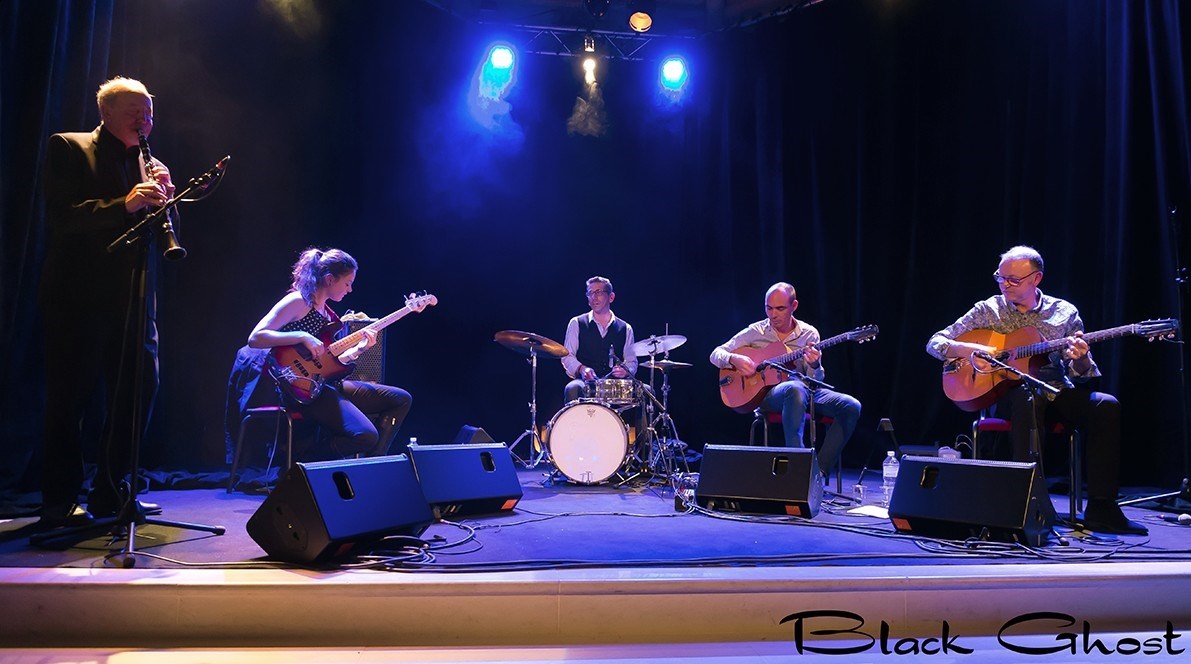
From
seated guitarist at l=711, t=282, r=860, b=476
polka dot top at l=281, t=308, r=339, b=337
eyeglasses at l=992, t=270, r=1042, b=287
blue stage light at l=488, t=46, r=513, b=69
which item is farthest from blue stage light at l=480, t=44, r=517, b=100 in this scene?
eyeglasses at l=992, t=270, r=1042, b=287

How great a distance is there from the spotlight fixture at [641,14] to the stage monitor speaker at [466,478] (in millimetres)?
3938

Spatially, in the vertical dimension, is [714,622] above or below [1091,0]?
below

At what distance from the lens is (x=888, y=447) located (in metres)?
6.74

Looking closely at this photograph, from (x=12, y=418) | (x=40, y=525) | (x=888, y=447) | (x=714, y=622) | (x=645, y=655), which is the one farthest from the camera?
(x=888, y=447)

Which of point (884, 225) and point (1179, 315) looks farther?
point (884, 225)

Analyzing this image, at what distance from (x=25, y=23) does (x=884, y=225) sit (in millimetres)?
5864

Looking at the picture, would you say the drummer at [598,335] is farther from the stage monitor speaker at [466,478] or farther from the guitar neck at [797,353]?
the stage monitor speaker at [466,478]


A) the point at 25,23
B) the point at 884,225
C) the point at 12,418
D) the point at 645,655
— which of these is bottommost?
the point at 645,655

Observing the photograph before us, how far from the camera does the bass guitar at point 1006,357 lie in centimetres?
399

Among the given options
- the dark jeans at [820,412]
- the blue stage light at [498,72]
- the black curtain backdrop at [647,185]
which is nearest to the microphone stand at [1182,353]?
the black curtain backdrop at [647,185]

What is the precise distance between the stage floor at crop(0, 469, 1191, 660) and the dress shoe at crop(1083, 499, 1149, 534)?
0.58 meters

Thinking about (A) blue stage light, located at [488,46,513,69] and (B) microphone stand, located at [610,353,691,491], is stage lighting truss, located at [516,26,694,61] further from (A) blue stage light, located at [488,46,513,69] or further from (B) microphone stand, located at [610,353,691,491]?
(B) microphone stand, located at [610,353,691,491]

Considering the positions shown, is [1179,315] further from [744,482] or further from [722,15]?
[722,15]

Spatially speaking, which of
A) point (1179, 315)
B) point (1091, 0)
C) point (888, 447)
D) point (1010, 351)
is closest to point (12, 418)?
point (1010, 351)
